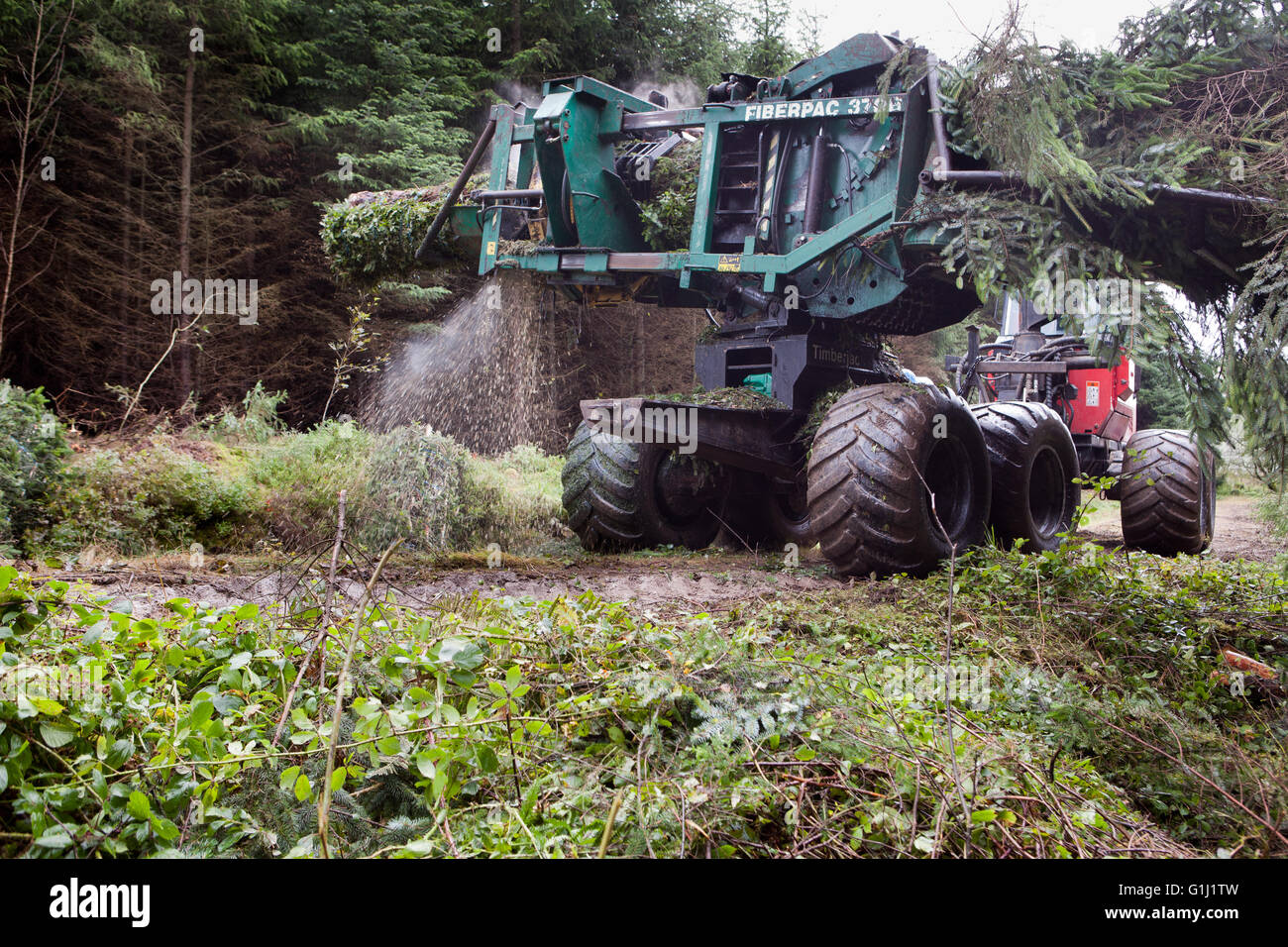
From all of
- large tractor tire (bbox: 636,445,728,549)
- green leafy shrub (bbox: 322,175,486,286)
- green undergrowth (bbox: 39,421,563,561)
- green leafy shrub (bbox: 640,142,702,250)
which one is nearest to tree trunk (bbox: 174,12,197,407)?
green undergrowth (bbox: 39,421,563,561)

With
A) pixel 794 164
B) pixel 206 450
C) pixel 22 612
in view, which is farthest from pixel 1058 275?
pixel 206 450

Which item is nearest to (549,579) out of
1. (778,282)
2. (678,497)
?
(678,497)

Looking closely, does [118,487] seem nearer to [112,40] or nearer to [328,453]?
[328,453]

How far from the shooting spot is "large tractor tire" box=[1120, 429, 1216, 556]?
8.46m

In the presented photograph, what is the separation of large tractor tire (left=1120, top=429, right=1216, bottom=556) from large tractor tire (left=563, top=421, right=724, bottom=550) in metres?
4.42

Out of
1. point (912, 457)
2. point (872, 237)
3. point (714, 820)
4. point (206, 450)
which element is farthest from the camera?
point (206, 450)

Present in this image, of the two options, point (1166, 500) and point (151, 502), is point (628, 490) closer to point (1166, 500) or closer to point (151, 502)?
point (151, 502)

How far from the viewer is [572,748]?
7.98 feet

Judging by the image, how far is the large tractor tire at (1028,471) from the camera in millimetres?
6594

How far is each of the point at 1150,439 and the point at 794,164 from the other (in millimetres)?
4973

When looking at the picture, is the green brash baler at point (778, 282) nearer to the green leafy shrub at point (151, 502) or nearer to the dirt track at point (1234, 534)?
the dirt track at point (1234, 534)

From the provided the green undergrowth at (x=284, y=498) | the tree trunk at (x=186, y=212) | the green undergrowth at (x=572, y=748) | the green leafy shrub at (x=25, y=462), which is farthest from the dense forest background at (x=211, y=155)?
the green undergrowth at (x=572, y=748)

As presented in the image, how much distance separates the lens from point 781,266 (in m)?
6.03

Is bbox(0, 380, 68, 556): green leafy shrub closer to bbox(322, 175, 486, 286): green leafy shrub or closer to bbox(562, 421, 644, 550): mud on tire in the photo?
bbox(322, 175, 486, 286): green leafy shrub
